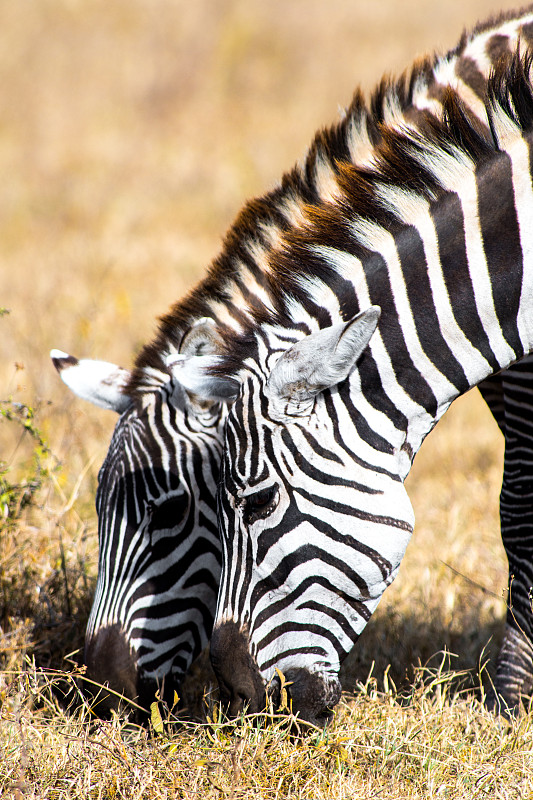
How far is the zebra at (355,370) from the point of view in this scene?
8.80ft

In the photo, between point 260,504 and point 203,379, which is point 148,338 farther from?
point 260,504

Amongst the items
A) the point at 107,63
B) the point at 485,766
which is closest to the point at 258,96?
the point at 107,63

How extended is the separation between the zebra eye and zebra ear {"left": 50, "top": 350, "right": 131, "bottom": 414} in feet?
3.53

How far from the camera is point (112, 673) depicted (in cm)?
321

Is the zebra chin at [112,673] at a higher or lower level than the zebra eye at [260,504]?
lower

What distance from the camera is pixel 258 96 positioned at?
1964cm

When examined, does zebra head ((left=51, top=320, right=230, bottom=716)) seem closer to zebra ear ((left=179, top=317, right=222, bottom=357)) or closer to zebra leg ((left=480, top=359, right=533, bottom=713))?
zebra ear ((left=179, top=317, right=222, bottom=357))

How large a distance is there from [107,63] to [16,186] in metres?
7.96

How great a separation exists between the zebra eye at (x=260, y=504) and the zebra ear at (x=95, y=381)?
3.53 ft

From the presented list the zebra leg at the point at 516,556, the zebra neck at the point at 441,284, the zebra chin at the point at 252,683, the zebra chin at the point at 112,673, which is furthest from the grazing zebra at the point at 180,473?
the zebra leg at the point at 516,556

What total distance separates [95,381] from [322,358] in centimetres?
143

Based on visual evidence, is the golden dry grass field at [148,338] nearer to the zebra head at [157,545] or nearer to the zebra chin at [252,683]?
the zebra chin at [252,683]

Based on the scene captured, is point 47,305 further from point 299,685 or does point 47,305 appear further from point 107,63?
point 107,63

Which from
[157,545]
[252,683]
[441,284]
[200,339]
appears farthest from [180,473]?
[441,284]
